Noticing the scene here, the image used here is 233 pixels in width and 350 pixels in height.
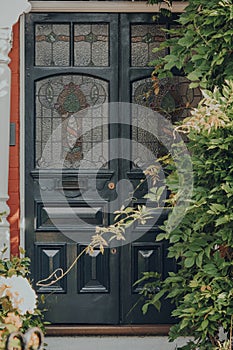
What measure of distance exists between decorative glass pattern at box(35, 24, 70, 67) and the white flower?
2.28 m

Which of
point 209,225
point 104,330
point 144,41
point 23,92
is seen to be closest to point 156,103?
point 144,41

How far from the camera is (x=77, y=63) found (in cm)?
653

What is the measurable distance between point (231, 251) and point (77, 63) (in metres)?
1.92

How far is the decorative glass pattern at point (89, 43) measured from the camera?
6.53 m

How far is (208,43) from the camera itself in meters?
5.52

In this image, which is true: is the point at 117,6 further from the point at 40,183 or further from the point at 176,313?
the point at 176,313

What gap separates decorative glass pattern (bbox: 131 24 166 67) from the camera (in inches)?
258

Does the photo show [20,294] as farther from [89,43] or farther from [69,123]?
[89,43]

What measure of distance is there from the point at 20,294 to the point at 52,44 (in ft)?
8.02

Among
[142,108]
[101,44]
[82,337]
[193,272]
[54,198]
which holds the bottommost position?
[82,337]

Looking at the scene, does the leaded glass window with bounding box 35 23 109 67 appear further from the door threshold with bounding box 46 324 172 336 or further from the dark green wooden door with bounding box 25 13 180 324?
the door threshold with bounding box 46 324 172 336

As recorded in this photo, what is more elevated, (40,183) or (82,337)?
(40,183)

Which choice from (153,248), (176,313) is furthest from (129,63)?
(176,313)

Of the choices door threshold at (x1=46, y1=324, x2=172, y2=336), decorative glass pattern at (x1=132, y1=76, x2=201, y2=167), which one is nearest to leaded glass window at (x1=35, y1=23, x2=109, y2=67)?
decorative glass pattern at (x1=132, y1=76, x2=201, y2=167)
